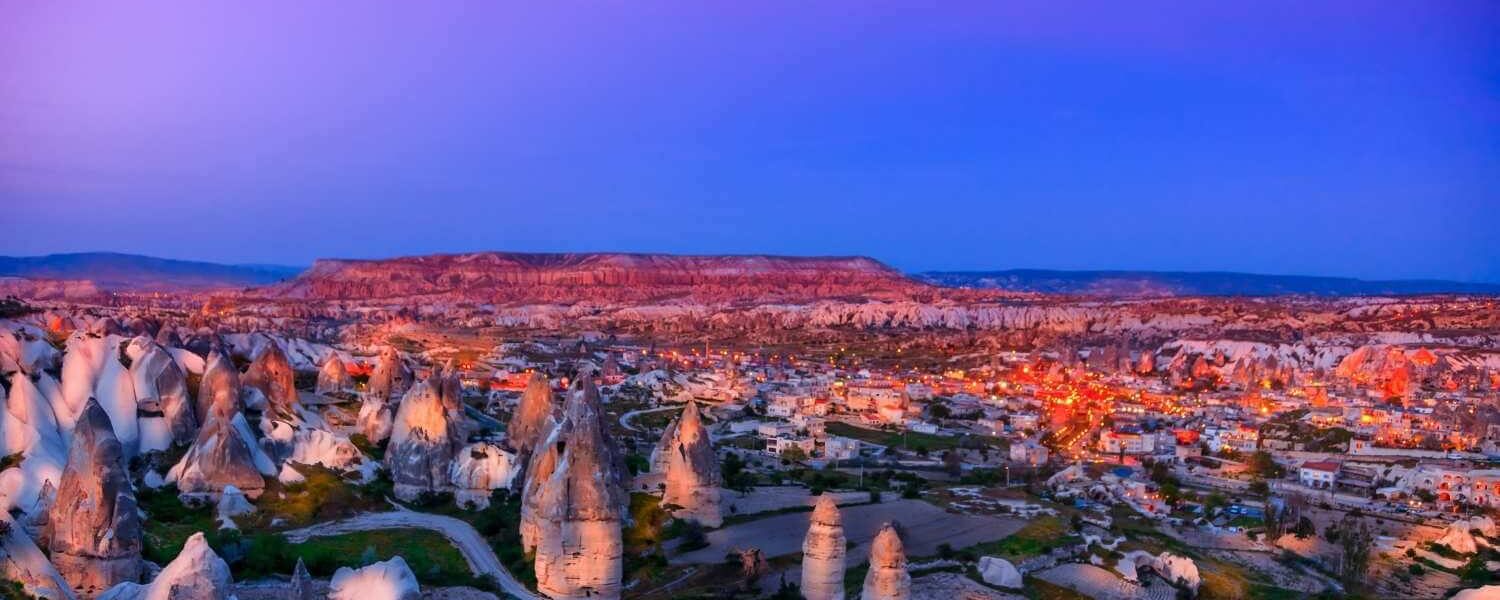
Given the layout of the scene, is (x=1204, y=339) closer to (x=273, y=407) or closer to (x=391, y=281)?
(x=273, y=407)

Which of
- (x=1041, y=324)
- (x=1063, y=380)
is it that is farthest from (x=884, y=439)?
(x=1041, y=324)

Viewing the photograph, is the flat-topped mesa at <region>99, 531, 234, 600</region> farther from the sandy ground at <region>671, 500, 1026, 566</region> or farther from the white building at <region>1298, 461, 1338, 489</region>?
the white building at <region>1298, 461, 1338, 489</region>

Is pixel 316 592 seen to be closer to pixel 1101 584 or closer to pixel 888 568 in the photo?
pixel 888 568

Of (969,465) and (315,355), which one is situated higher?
(315,355)

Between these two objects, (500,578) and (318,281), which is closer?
(500,578)

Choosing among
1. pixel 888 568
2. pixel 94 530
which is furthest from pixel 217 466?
pixel 888 568

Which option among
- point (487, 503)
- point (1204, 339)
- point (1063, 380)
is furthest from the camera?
point (1204, 339)

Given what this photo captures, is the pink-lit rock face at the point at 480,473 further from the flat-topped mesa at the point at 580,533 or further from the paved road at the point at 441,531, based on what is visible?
the flat-topped mesa at the point at 580,533
